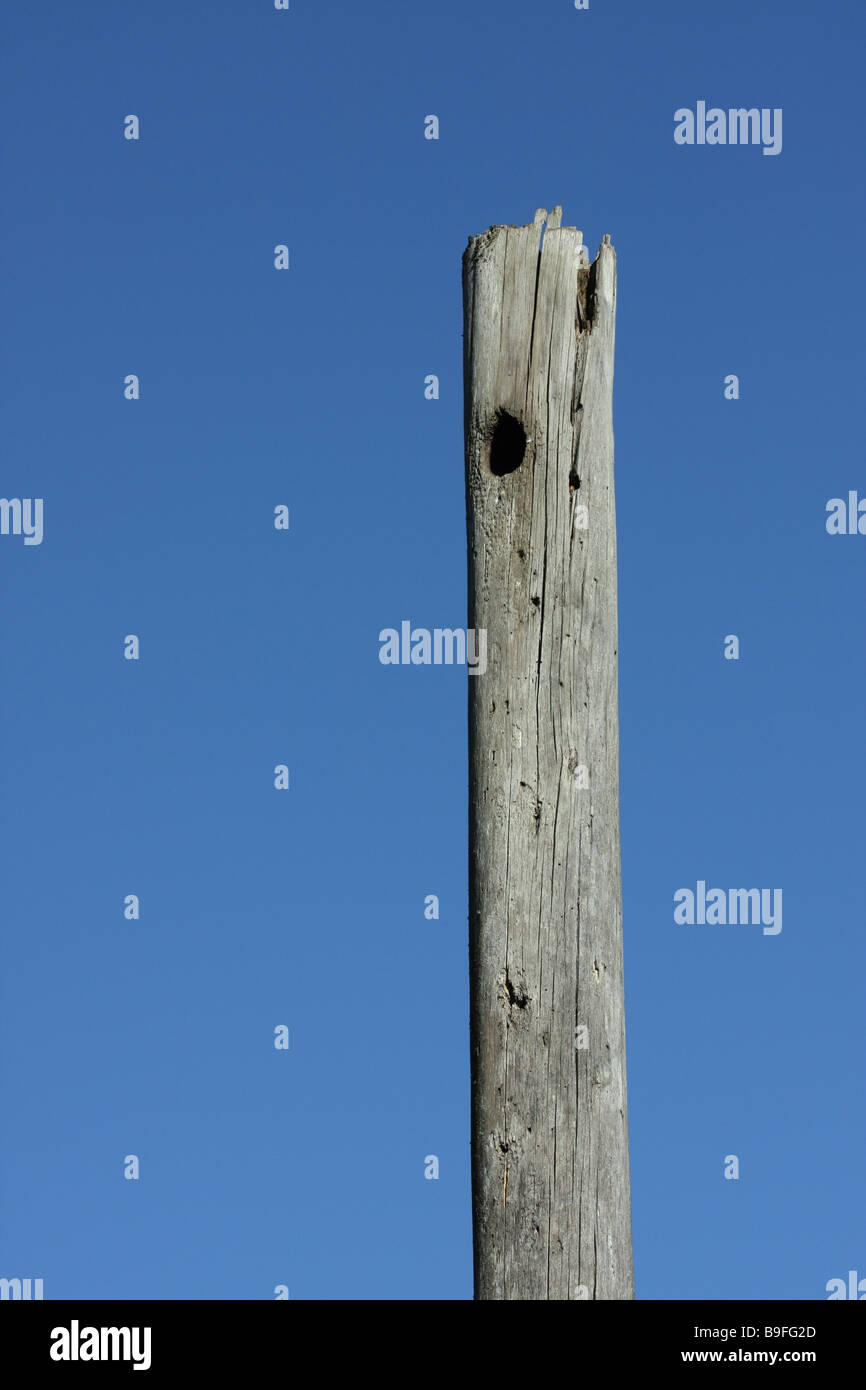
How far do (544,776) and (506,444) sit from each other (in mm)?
979

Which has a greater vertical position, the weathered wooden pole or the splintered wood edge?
the splintered wood edge

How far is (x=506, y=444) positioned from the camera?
4020 millimetres

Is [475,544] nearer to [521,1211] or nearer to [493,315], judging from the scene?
[493,315]

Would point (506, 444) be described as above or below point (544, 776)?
above

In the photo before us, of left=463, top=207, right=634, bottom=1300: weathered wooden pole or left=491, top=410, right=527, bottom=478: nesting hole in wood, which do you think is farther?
left=491, top=410, right=527, bottom=478: nesting hole in wood

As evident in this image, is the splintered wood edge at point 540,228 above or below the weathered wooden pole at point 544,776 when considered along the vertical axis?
above

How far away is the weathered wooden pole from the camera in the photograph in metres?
3.57

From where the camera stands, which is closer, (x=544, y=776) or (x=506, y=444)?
(x=544, y=776)

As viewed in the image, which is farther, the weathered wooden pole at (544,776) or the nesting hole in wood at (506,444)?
the nesting hole in wood at (506,444)

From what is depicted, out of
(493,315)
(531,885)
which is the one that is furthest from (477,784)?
(493,315)

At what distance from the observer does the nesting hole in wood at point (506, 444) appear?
396 cm
